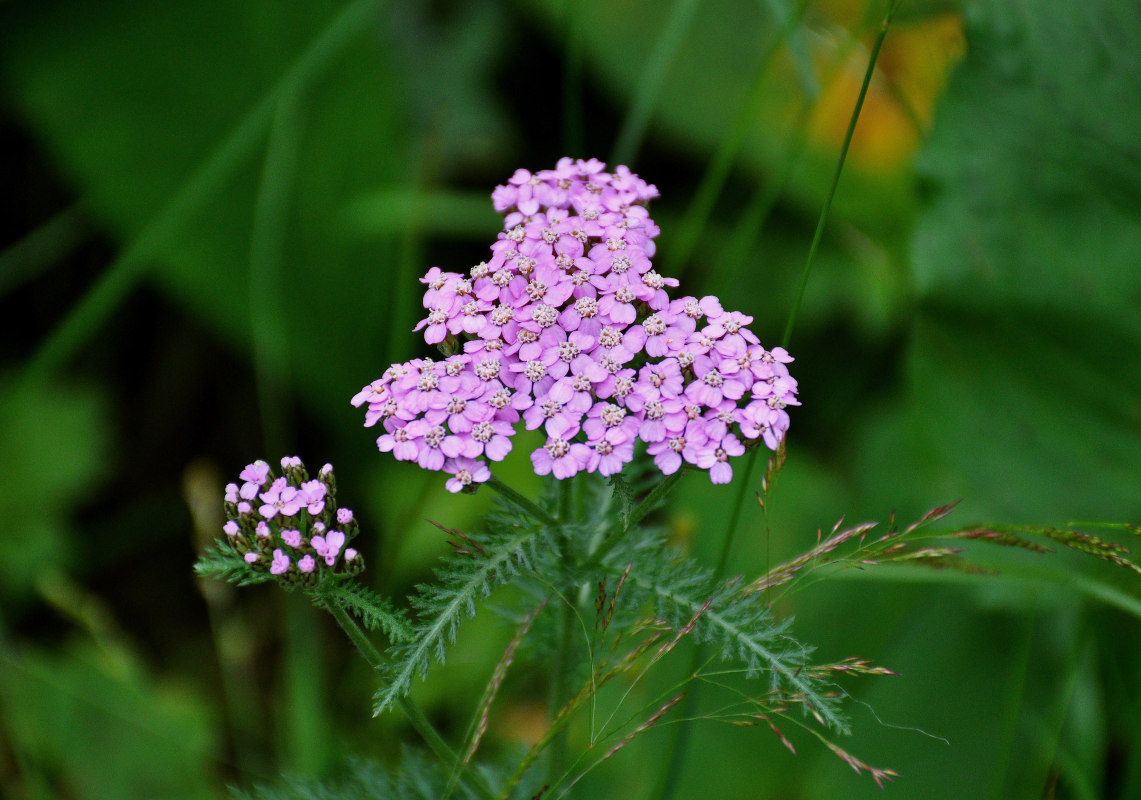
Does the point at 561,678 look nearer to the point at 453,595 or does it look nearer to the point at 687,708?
the point at 687,708

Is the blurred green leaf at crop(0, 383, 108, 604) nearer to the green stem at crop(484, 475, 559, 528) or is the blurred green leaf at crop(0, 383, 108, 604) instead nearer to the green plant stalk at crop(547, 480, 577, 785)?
the green plant stalk at crop(547, 480, 577, 785)

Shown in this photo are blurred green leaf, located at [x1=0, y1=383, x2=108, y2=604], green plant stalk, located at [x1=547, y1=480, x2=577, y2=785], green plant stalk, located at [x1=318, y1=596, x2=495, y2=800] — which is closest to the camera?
green plant stalk, located at [x1=318, y1=596, x2=495, y2=800]

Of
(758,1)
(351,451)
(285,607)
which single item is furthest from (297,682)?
(758,1)

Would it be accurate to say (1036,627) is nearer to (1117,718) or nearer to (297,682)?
(1117,718)

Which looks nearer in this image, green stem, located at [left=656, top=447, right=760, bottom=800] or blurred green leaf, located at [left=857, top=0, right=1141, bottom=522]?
green stem, located at [left=656, top=447, right=760, bottom=800]

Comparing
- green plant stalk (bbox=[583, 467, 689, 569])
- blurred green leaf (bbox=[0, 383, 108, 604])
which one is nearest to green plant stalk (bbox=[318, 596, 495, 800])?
green plant stalk (bbox=[583, 467, 689, 569])
